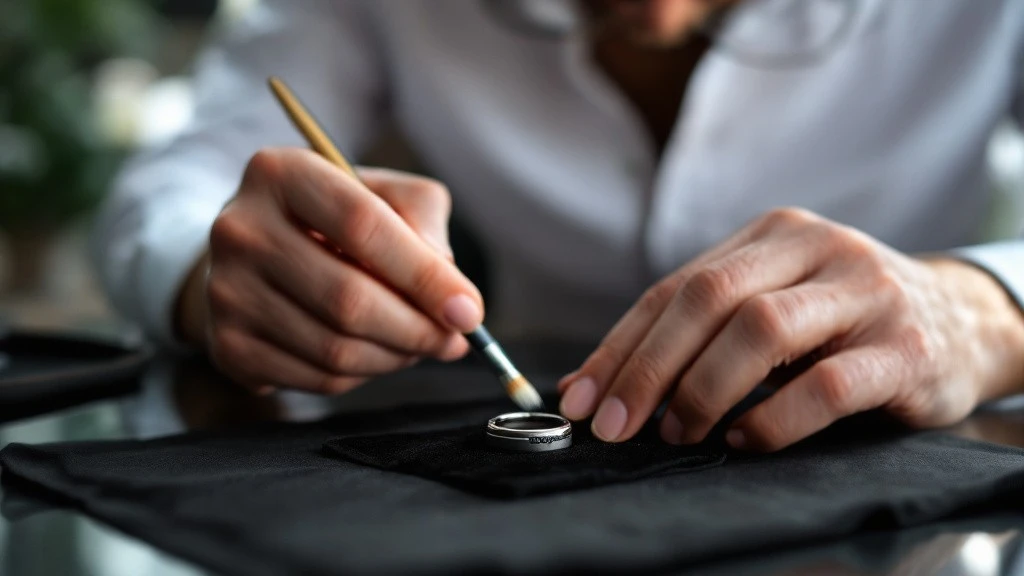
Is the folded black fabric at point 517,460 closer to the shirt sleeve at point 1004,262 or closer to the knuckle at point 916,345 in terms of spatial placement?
the knuckle at point 916,345

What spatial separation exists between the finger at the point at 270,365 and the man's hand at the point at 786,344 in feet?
0.58

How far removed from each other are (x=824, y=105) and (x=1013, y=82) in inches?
8.8

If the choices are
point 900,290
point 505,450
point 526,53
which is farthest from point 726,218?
point 505,450

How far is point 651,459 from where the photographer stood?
1.69 ft

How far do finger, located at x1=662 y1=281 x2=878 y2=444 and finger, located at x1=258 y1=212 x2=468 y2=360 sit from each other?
171mm

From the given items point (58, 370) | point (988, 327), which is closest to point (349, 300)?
point (58, 370)

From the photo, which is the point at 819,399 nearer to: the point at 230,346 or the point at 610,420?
the point at 610,420

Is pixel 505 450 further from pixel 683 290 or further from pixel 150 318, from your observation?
pixel 150 318

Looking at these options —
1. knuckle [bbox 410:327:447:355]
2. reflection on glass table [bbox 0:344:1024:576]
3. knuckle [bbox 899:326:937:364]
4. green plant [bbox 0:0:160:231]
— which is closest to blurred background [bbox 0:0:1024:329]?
green plant [bbox 0:0:160:231]

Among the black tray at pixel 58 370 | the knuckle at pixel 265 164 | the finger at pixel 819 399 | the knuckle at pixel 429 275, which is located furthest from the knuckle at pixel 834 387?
the black tray at pixel 58 370

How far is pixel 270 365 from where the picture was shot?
0.73 metres

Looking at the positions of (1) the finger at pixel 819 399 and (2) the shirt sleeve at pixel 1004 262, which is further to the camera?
(2) the shirt sleeve at pixel 1004 262

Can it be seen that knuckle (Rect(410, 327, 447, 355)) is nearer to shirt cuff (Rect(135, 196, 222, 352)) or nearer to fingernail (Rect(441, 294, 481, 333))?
fingernail (Rect(441, 294, 481, 333))

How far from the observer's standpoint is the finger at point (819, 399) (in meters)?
0.57
